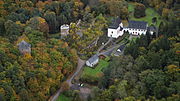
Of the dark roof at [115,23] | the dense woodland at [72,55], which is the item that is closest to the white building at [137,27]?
the dark roof at [115,23]

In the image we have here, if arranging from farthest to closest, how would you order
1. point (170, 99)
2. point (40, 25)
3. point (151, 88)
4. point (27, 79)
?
point (40, 25) < point (27, 79) < point (151, 88) < point (170, 99)

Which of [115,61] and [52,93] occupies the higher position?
[115,61]

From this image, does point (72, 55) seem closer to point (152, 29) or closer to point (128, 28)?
point (128, 28)

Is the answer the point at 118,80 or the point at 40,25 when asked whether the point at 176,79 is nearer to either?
the point at 118,80

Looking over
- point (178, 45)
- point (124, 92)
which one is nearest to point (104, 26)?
point (178, 45)

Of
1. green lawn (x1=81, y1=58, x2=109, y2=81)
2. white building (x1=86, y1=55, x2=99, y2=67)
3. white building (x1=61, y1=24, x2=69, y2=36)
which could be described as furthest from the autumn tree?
white building (x1=86, y1=55, x2=99, y2=67)

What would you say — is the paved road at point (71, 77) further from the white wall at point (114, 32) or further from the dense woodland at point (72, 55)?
the white wall at point (114, 32)
